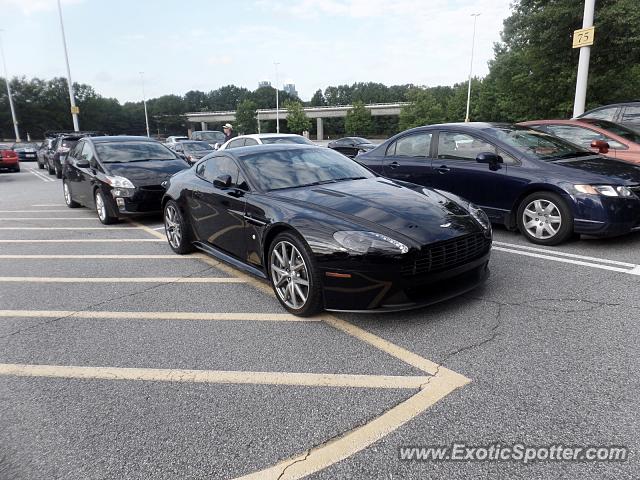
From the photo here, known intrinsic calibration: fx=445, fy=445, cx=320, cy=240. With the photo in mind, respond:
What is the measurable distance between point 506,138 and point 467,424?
15.0 feet

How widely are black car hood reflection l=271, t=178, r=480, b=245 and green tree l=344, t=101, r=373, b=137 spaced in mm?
80367

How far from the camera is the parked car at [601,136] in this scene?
22.0ft

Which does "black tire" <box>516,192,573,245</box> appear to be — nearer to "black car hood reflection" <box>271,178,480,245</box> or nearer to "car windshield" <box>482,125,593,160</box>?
"car windshield" <box>482,125,593,160</box>

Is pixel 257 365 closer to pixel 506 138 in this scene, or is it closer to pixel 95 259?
pixel 95 259

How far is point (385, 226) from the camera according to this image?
3.38 meters

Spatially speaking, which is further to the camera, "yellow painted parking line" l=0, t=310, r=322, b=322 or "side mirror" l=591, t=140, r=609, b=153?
"side mirror" l=591, t=140, r=609, b=153

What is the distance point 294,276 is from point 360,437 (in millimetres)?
1610

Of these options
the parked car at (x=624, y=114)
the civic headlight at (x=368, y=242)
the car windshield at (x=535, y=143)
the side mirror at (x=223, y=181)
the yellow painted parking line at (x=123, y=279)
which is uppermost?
the parked car at (x=624, y=114)

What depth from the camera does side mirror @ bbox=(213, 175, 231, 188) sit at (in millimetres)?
4438

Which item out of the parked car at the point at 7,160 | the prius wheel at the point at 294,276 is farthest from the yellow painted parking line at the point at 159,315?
the parked car at the point at 7,160

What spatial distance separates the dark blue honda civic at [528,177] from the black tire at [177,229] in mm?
3267

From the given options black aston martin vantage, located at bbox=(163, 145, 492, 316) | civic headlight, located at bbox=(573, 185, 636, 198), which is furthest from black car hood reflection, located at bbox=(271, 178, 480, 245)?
civic headlight, located at bbox=(573, 185, 636, 198)

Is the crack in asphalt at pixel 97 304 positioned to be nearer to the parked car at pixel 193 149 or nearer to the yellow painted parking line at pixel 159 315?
the yellow painted parking line at pixel 159 315

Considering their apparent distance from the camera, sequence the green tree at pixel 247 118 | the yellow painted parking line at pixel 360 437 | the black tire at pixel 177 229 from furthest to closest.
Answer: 1. the green tree at pixel 247 118
2. the black tire at pixel 177 229
3. the yellow painted parking line at pixel 360 437
